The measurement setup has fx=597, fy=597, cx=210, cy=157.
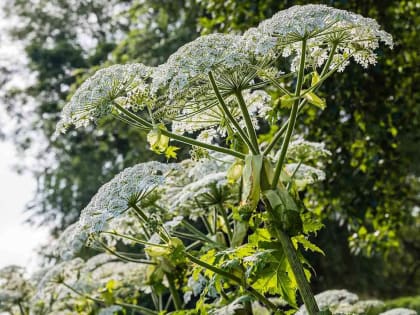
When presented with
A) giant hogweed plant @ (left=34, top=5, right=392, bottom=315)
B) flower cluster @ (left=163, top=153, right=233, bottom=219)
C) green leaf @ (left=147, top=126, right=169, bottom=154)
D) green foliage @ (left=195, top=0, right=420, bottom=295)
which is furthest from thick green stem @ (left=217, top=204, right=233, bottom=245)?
green foliage @ (left=195, top=0, right=420, bottom=295)

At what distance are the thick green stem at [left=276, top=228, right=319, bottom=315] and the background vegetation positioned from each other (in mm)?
2048

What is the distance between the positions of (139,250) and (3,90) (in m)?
7.57

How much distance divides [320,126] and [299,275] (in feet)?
10.3

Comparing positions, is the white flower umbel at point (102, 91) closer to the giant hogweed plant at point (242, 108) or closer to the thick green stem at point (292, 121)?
the giant hogweed plant at point (242, 108)

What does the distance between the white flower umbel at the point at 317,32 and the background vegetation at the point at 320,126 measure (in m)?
1.79

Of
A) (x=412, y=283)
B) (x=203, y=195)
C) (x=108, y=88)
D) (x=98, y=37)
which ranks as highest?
(x=98, y=37)

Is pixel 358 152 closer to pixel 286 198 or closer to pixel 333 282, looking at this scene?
pixel 286 198

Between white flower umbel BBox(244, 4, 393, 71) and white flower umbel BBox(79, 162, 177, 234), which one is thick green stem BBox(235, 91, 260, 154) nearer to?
white flower umbel BBox(244, 4, 393, 71)

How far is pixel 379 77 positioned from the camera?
441 cm

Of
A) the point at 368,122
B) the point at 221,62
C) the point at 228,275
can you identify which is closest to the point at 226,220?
the point at 228,275

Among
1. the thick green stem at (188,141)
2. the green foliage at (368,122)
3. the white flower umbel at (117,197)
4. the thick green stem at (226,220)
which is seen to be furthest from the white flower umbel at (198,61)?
the green foliage at (368,122)

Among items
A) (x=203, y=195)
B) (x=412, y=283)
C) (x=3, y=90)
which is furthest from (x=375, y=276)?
(x=203, y=195)

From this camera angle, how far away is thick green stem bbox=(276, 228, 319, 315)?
4.65ft

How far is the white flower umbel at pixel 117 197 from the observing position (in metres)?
1.47
